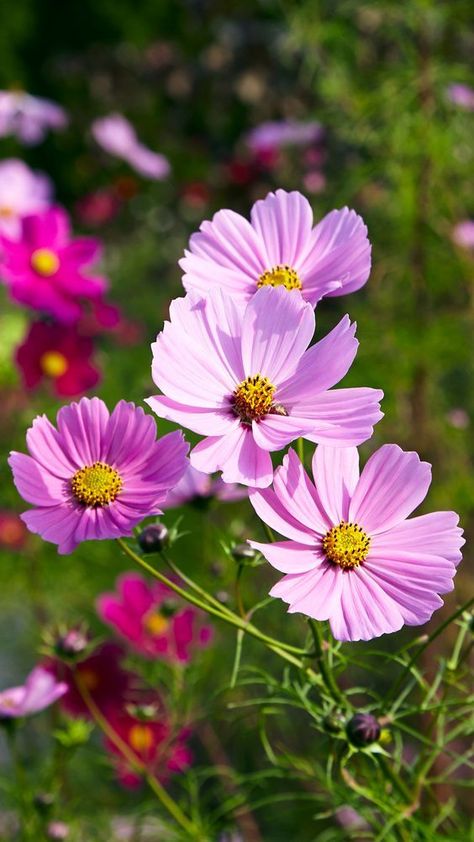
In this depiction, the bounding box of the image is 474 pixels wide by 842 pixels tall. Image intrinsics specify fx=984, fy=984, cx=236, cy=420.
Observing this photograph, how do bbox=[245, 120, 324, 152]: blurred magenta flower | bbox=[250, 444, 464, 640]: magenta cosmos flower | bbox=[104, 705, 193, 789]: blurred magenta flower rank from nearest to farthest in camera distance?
bbox=[250, 444, 464, 640]: magenta cosmos flower → bbox=[104, 705, 193, 789]: blurred magenta flower → bbox=[245, 120, 324, 152]: blurred magenta flower

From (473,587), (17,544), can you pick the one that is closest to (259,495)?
(17,544)

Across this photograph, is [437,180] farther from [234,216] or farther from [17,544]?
[234,216]

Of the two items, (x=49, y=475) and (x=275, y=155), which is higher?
(x=275, y=155)

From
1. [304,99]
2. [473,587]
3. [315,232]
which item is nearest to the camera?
[315,232]

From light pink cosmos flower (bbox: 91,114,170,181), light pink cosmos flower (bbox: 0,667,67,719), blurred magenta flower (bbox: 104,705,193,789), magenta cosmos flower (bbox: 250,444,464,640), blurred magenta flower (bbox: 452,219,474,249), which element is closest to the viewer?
magenta cosmos flower (bbox: 250,444,464,640)

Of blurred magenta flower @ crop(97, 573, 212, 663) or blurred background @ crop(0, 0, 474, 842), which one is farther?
blurred background @ crop(0, 0, 474, 842)

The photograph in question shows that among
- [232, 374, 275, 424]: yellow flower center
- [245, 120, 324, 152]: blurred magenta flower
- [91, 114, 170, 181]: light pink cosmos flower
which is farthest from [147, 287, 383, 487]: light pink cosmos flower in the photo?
[91, 114, 170, 181]: light pink cosmos flower

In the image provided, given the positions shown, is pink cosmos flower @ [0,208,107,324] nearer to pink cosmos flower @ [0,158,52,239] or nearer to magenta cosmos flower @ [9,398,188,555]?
pink cosmos flower @ [0,158,52,239]
